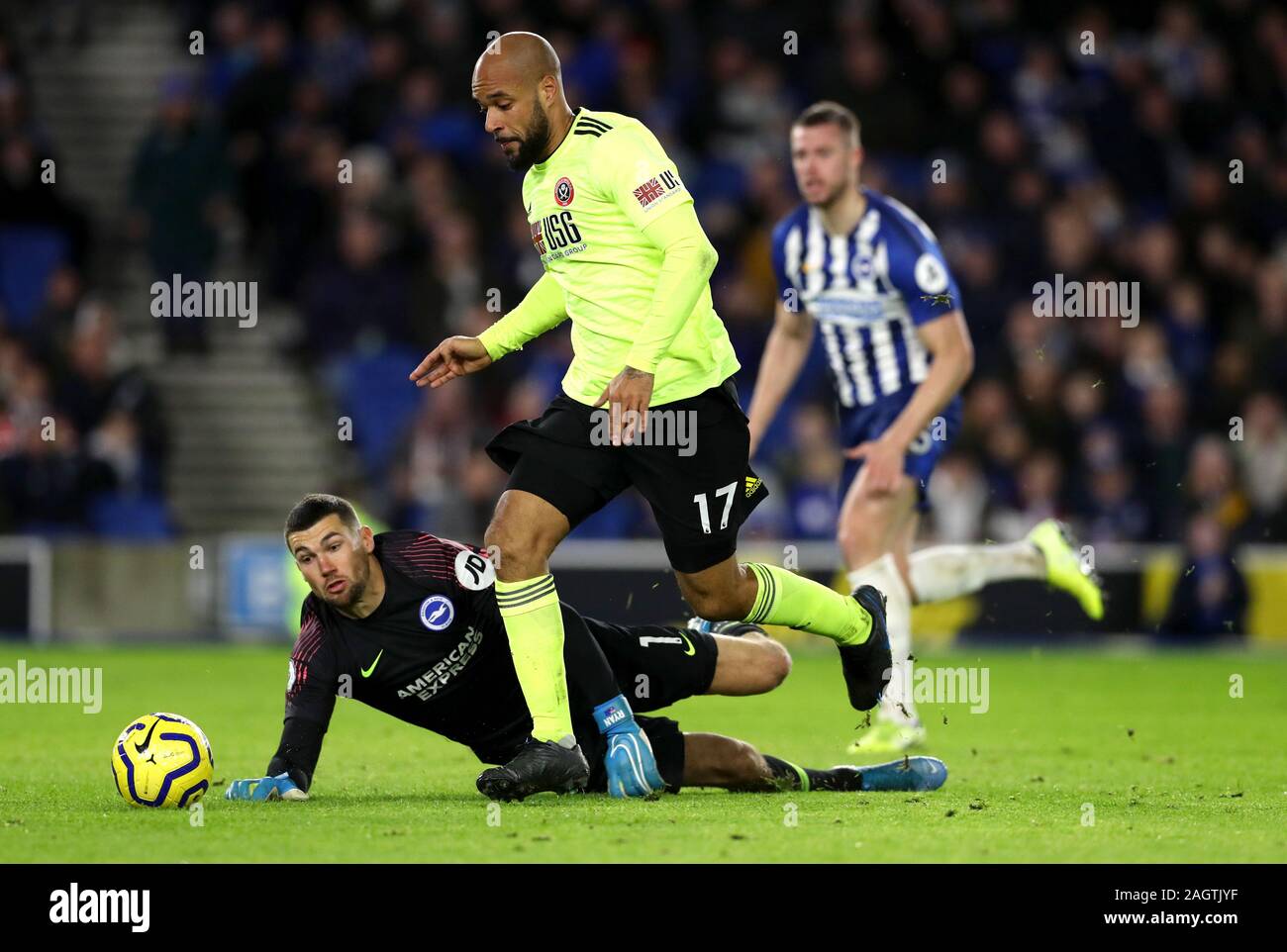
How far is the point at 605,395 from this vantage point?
6.09 meters

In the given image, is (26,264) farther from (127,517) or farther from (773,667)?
(773,667)

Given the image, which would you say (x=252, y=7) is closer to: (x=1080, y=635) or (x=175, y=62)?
(x=175, y=62)

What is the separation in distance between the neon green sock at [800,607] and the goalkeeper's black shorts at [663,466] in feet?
0.92

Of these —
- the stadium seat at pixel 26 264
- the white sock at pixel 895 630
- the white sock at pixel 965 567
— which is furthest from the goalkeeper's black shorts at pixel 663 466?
the stadium seat at pixel 26 264

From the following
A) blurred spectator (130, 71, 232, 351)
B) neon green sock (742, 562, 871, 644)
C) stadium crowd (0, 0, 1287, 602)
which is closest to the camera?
neon green sock (742, 562, 871, 644)

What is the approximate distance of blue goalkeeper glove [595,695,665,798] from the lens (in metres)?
6.24

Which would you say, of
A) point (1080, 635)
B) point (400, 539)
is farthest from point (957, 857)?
point (1080, 635)

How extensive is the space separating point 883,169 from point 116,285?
22.5 ft

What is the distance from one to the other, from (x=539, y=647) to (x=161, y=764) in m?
1.23

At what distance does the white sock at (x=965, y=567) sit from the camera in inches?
351

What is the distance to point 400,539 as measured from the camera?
652 cm

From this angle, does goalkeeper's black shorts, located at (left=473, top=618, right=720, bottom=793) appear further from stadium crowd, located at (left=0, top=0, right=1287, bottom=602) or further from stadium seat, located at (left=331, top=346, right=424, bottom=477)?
stadium seat, located at (left=331, top=346, right=424, bottom=477)

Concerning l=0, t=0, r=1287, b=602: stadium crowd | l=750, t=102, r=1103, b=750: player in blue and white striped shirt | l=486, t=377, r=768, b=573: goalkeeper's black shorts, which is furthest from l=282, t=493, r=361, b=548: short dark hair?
l=0, t=0, r=1287, b=602: stadium crowd
